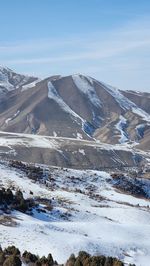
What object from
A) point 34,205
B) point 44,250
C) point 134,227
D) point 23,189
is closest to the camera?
point 44,250

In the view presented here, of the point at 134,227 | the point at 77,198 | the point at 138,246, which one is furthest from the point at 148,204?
the point at 138,246

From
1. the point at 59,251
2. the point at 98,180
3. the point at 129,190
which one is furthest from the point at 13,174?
the point at 59,251

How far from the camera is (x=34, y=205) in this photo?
61188mm

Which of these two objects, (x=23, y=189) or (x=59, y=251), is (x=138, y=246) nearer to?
(x=59, y=251)

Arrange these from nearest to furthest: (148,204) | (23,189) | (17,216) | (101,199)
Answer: (17,216) < (23,189) < (101,199) < (148,204)

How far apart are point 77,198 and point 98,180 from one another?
914 inches

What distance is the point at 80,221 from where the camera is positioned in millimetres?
60469

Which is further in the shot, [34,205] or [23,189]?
[23,189]

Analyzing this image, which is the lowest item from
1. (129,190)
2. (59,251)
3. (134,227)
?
(129,190)

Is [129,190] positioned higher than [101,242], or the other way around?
[101,242]

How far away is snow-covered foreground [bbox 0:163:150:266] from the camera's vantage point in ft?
139

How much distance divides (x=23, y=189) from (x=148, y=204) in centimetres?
2614

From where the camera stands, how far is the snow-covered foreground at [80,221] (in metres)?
42.3

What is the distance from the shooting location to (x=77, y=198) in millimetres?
75250
